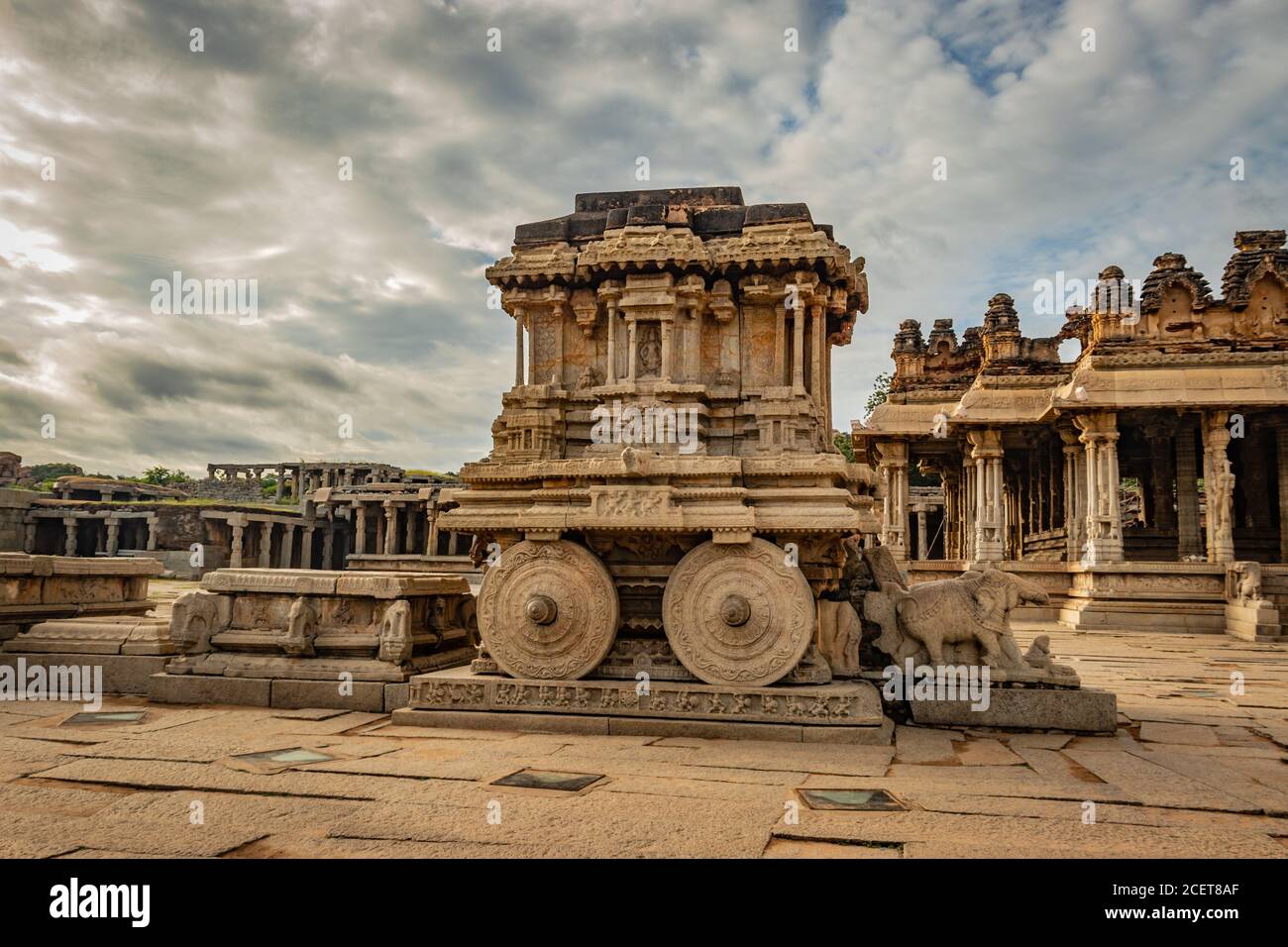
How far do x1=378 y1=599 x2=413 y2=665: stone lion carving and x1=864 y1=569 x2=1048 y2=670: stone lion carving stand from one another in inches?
147

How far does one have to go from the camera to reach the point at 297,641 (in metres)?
7.15

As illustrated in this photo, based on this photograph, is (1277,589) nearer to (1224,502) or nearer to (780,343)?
(1224,502)

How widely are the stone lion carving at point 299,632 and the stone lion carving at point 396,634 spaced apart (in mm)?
611

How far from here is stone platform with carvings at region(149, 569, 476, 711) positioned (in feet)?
23.1

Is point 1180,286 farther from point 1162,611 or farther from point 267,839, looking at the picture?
point 267,839

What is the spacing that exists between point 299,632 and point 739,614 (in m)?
3.71

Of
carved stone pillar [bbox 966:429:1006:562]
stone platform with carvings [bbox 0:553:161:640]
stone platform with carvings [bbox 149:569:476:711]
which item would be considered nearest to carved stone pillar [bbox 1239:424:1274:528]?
carved stone pillar [bbox 966:429:1006:562]

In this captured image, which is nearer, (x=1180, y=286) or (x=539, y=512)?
(x=539, y=512)

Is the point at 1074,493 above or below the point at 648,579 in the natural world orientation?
above

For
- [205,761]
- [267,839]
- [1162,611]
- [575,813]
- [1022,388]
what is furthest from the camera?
[1022,388]

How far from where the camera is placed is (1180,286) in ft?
72.9

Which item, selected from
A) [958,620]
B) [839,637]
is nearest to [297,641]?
[839,637]

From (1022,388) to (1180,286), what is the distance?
15.5ft

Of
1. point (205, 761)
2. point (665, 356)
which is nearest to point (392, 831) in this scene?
point (205, 761)
